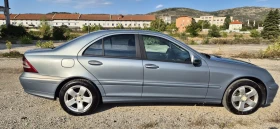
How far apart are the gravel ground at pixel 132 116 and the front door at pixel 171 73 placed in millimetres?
403

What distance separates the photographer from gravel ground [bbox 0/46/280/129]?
3.60 meters

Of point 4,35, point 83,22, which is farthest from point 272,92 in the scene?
point 83,22

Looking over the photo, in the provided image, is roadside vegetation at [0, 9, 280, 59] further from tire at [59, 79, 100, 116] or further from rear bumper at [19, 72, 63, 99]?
tire at [59, 79, 100, 116]

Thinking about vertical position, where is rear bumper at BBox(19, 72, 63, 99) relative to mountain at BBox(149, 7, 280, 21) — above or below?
below

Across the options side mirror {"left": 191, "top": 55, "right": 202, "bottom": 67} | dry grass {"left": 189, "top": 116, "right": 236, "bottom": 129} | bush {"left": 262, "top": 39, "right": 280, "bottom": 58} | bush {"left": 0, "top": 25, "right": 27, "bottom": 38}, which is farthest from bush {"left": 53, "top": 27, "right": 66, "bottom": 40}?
dry grass {"left": 189, "top": 116, "right": 236, "bottom": 129}

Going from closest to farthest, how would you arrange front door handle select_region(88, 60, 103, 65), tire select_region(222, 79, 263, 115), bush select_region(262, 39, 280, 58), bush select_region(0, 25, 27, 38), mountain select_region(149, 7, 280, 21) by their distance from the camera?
1. front door handle select_region(88, 60, 103, 65)
2. tire select_region(222, 79, 263, 115)
3. bush select_region(262, 39, 280, 58)
4. bush select_region(0, 25, 27, 38)
5. mountain select_region(149, 7, 280, 21)

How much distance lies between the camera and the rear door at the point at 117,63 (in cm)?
380

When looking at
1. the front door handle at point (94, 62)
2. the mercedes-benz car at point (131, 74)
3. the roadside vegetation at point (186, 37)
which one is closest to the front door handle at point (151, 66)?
the mercedes-benz car at point (131, 74)

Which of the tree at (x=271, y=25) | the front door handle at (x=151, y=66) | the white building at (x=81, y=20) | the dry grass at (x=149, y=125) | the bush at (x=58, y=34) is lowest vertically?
the dry grass at (x=149, y=125)

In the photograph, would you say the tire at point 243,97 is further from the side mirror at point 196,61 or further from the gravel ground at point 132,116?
the side mirror at point 196,61

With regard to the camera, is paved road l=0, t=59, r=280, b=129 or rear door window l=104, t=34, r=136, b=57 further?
rear door window l=104, t=34, r=136, b=57

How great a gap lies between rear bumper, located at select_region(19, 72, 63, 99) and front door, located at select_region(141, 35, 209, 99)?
1580mm

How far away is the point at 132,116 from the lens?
155 inches

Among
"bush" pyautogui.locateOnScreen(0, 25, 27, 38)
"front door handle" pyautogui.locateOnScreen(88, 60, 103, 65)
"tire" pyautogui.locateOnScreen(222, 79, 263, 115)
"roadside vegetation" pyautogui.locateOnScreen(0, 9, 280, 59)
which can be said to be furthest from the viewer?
"bush" pyautogui.locateOnScreen(0, 25, 27, 38)
